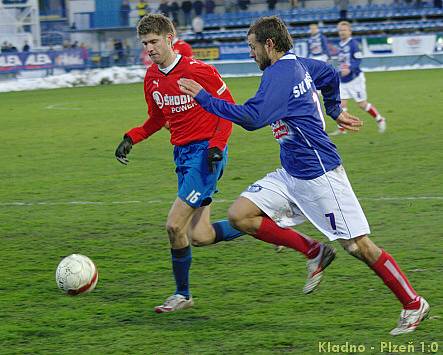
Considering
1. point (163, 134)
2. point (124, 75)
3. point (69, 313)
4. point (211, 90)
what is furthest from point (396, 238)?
point (124, 75)

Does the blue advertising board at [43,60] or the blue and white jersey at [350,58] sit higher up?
the blue and white jersey at [350,58]

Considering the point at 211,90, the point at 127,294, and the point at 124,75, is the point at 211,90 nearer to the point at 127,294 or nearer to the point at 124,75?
the point at 127,294

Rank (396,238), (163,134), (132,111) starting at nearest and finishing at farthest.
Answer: (396,238), (163,134), (132,111)

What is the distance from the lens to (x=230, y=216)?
583 centimetres

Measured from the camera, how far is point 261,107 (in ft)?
17.1

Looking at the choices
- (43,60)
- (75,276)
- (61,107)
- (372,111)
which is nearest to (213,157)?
(75,276)

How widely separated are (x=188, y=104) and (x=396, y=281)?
1.99 meters

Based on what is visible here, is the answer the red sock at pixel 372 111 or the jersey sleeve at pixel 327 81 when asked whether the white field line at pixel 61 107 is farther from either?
the jersey sleeve at pixel 327 81

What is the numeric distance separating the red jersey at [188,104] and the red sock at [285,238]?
0.72 meters

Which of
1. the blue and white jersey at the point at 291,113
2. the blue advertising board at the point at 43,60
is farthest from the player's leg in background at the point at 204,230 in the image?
the blue advertising board at the point at 43,60

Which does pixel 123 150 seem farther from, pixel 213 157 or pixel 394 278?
pixel 394 278

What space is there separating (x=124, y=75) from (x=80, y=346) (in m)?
30.8

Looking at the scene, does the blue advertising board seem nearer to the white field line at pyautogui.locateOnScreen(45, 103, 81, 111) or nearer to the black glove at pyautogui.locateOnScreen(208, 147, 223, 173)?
the white field line at pyautogui.locateOnScreen(45, 103, 81, 111)

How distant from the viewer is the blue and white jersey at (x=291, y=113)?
17.1ft
